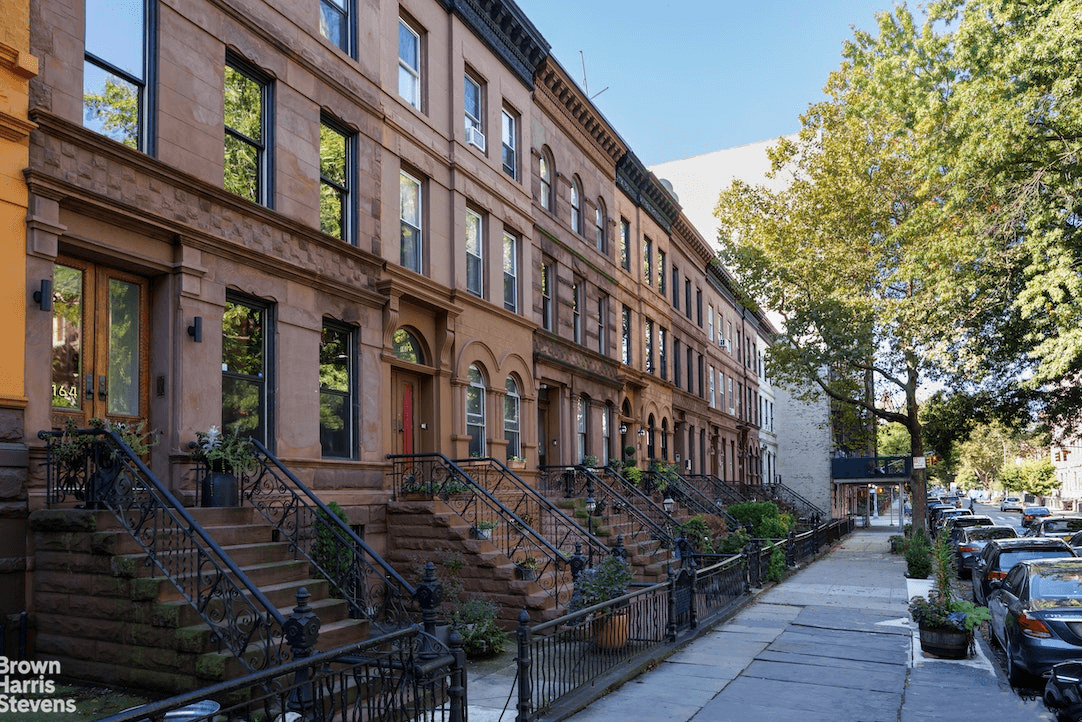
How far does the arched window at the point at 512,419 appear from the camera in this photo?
2025 cm

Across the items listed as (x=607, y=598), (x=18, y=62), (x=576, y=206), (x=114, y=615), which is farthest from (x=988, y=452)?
(x=18, y=62)

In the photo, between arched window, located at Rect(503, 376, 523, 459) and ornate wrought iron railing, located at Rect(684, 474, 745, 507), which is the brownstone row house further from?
ornate wrought iron railing, located at Rect(684, 474, 745, 507)

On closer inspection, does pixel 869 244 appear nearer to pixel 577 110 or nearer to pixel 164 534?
pixel 577 110

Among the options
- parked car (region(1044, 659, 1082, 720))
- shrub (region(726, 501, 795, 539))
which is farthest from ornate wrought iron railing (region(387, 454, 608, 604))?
shrub (region(726, 501, 795, 539))

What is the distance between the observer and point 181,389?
434 inches

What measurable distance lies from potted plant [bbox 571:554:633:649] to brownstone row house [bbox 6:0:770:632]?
396 cm

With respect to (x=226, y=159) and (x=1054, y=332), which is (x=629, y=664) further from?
(x=1054, y=332)

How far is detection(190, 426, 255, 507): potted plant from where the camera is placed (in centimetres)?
1065

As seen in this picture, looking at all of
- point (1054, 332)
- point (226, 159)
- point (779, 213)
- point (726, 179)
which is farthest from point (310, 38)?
point (726, 179)

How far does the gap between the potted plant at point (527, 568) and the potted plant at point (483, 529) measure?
0.65 m

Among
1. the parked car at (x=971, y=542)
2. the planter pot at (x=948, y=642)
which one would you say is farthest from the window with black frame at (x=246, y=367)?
the parked car at (x=971, y=542)

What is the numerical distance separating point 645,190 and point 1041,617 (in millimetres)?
22757

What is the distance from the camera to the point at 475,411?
18766mm

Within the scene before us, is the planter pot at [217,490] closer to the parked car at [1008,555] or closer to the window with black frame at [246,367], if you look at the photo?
the window with black frame at [246,367]
